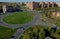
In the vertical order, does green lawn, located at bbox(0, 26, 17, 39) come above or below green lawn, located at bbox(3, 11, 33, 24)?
below

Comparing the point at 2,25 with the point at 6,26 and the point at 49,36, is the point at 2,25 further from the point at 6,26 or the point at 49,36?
the point at 49,36

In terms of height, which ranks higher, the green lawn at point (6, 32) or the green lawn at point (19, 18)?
the green lawn at point (19, 18)

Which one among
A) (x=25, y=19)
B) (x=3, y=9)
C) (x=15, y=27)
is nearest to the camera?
(x=15, y=27)

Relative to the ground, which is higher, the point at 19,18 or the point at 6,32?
the point at 19,18

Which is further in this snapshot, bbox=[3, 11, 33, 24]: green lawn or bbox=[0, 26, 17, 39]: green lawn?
bbox=[3, 11, 33, 24]: green lawn

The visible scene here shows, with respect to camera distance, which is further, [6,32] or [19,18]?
[19,18]

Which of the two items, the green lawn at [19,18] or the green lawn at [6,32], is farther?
the green lawn at [19,18]

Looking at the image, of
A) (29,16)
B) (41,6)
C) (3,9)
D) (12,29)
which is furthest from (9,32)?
(41,6)

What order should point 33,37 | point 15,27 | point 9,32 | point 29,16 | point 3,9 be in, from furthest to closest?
point 3,9
point 29,16
point 15,27
point 9,32
point 33,37

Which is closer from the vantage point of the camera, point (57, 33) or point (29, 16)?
point (57, 33)
